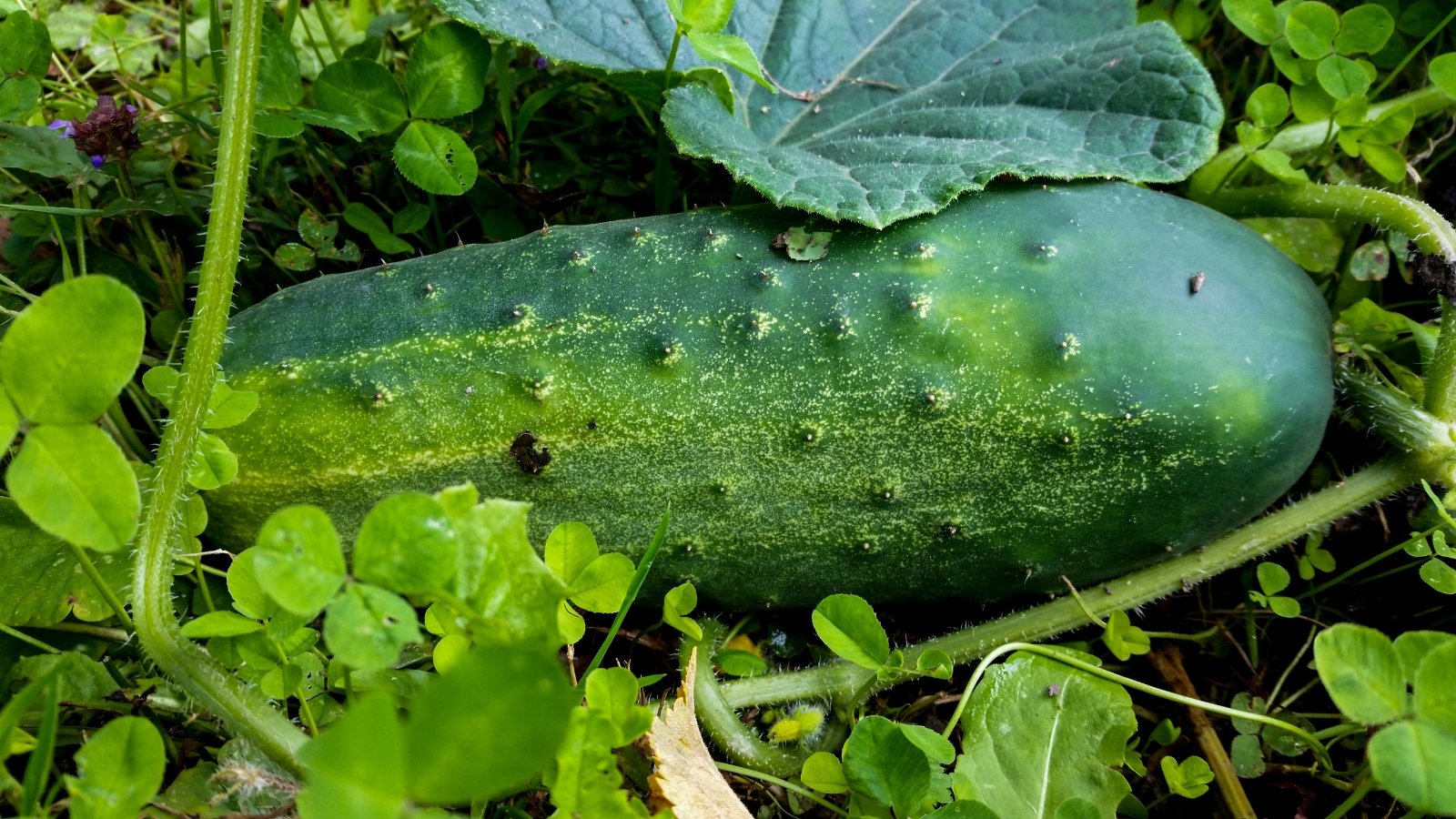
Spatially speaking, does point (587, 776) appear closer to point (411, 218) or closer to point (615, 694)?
point (615, 694)

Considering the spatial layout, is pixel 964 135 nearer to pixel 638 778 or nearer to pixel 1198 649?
pixel 1198 649

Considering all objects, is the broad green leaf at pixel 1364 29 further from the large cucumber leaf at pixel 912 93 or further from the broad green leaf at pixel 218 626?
the broad green leaf at pixel 218 626

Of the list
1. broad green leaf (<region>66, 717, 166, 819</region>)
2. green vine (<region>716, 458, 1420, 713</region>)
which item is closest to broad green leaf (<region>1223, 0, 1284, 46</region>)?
green vine (<region>716, 458, 1420, 713</region>)

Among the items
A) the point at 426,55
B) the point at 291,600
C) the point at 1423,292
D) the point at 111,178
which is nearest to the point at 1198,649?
the point at 1423,292

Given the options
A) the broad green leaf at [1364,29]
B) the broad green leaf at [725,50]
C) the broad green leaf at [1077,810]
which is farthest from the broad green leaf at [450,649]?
the broad green leaf at [1364,29]

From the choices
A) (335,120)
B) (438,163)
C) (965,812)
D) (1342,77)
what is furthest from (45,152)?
(1342,77)

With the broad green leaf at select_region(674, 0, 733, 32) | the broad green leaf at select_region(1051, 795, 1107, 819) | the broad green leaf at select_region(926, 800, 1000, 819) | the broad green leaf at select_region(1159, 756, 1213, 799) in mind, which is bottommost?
the broad green leaf at select_region(1159, 756, 1213, 799)

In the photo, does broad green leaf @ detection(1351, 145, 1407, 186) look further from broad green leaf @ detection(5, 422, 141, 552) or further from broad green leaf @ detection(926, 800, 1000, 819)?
broad green leaf @ detection(5, 422, 141, 552)
